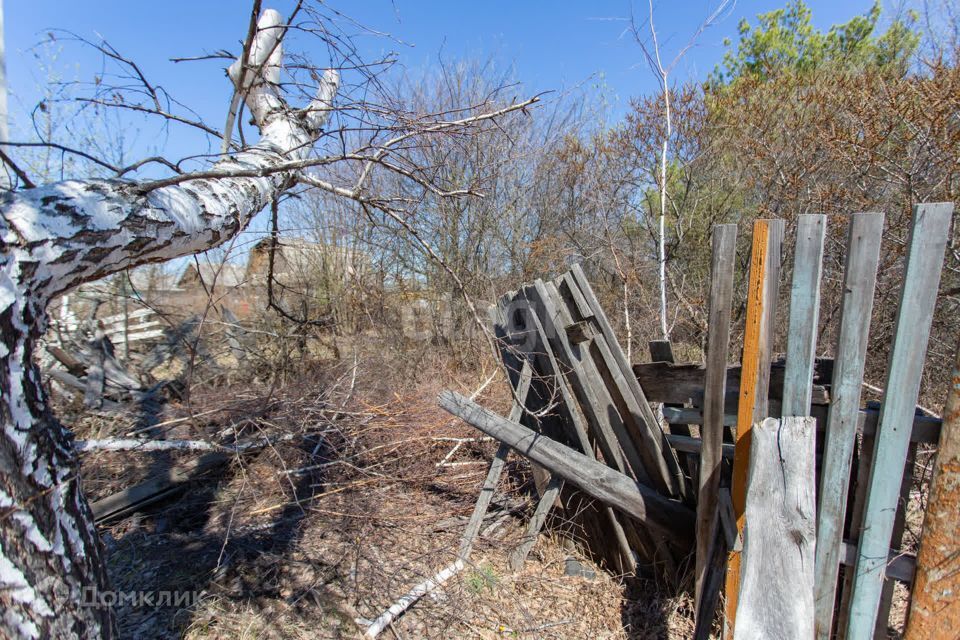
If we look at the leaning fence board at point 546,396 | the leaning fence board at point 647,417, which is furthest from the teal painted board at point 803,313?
the leaning fence board at point 546,396

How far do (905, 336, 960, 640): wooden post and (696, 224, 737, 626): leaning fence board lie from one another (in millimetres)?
673

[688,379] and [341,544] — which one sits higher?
[688,379]

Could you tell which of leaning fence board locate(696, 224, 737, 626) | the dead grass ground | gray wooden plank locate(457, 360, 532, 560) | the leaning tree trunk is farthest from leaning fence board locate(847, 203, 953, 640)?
the leaning tree trunk

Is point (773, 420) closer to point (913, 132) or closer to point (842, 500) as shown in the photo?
point (842, 500)

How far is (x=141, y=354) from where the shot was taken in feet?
25.9

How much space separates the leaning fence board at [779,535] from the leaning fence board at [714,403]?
1.17 ft

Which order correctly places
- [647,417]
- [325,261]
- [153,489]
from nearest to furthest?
[647,417] < [153,489] < [325,261]

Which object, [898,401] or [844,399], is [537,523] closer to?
[844,399]

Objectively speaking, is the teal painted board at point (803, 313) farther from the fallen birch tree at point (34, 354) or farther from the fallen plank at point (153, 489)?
the fallen plank at point (153, 489)

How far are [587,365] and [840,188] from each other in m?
5.37

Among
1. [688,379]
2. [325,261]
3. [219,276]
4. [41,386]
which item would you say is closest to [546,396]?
[688,379]

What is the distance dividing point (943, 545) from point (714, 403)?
2.70ft

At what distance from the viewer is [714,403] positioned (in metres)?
2.16

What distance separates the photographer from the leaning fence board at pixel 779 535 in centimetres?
161
